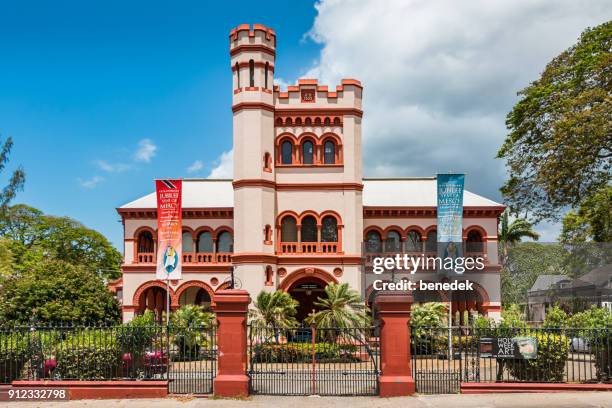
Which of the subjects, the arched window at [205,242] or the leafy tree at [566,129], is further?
the arched window at [205,242]

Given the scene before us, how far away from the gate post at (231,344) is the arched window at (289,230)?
54.9ft

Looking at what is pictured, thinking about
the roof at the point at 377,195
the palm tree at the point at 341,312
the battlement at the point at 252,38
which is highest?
the battlement at the point at 252,38

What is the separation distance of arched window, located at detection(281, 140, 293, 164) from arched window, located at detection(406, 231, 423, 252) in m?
8.13

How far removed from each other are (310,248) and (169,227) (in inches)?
289

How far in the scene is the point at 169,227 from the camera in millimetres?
29656

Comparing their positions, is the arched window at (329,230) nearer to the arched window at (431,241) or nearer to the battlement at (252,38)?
the arched window at (431,241)

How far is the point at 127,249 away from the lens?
36.0 metres

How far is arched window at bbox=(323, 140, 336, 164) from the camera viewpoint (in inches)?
1300

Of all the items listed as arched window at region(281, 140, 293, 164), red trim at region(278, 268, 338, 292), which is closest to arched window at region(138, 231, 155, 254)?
red trim at region(278, 268, 338, 292)

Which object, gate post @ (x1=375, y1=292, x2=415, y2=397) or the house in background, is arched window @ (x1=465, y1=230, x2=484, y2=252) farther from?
gate post @ (x1=375, y1=292, x2=415, y2=397)

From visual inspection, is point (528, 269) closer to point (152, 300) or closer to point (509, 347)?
point (509, 347)

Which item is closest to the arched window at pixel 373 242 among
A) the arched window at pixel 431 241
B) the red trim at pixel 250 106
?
the arched window at pixel 431 241

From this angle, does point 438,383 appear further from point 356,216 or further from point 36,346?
point 356,216

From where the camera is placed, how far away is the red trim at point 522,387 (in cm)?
1603
